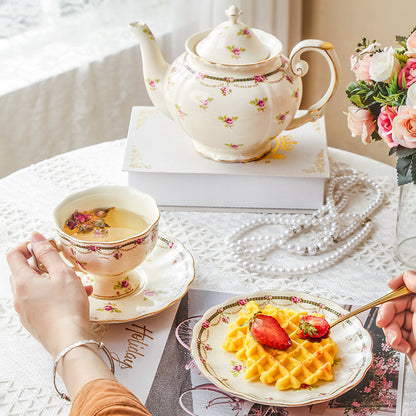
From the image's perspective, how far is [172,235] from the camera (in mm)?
1170

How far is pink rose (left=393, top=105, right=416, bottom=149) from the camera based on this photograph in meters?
0.93

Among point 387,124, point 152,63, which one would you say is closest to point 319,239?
point 387,124

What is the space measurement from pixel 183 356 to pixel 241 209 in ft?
1.48

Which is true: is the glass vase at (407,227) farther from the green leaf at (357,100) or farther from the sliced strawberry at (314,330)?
the sliced strawberry at (314,330)

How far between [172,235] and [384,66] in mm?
492

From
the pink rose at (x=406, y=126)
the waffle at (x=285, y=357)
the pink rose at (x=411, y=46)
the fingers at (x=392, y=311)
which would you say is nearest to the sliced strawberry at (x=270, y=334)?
the waffle at (x=285, y=357)

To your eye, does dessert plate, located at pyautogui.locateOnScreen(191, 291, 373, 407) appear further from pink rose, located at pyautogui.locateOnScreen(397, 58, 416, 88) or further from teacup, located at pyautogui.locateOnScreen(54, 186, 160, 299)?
pink rose, located at pyautogui.locateOnScreen(397, 58, 416, 88)

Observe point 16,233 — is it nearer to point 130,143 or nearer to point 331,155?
point 130,143

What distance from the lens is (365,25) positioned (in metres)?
2.31

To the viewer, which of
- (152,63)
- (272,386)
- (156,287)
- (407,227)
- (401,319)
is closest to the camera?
(272,386)

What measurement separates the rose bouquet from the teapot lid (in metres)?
0.21

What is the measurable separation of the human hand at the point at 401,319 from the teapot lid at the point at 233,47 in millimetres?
524

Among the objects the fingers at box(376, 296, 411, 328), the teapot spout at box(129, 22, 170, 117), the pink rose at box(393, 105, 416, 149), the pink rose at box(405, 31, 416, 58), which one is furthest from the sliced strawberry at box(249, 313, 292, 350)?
the teapot spout at box(129, 22, 170, 117)

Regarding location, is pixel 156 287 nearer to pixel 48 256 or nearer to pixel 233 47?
pixel 48 256
